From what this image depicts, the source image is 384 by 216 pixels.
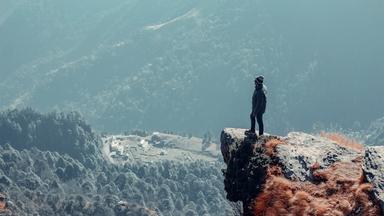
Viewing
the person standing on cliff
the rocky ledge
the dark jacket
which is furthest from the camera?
the dark jacket

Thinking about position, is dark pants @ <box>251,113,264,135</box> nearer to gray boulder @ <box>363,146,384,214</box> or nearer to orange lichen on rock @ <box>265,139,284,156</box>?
orange lichen on rock @ <box>265,139,284,156</box>

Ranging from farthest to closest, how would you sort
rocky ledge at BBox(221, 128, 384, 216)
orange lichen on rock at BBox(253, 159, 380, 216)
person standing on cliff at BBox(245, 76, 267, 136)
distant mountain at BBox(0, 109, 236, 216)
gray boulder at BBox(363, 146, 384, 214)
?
distant mountain at BBox(0, 109, 236, 216), person standing on cliff at BBox(245, 76, 267, 136), rocky ledge at BBox(221, 128, 384, 216), orange lichen on rock at BBox(253, 159, 380, 216), gray boulder at BBox(363, 146, 384, 214)

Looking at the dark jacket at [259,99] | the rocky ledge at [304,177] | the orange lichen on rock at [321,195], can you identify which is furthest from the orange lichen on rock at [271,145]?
the dark jacket at [259,99]

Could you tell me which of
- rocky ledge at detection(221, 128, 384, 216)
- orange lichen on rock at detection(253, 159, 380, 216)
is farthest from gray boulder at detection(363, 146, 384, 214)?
orange lichen on rock at detection(253, 159, 380, 216)

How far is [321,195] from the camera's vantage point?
24172mm

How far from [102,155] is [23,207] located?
88.3 m

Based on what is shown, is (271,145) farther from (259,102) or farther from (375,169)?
(375,169)

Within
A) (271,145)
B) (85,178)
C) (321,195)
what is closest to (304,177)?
(321,195)

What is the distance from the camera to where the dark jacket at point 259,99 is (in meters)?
31.0

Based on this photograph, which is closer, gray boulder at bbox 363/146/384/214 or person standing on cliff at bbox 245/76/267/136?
gray boulder at bbox 363/146/384/214

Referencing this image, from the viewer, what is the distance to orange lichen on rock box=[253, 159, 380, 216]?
74.6 feet

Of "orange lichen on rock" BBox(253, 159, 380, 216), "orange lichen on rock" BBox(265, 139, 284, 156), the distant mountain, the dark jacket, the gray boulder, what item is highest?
the dark jacket

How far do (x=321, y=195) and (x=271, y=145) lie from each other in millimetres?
4398

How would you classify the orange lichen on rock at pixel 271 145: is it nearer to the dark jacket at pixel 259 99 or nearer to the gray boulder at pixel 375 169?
the dark jacket at pixel 259 99
